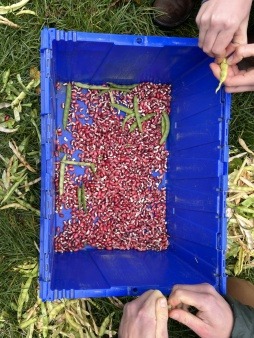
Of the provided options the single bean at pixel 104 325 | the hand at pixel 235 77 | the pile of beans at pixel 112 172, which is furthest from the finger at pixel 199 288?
the hand at pixel 235 77

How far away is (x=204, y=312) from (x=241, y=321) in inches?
10.9

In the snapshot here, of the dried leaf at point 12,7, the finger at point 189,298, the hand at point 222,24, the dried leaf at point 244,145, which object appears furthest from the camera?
the dried leaf at point 244,145

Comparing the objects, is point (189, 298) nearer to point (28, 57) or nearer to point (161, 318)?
point (161, 318)

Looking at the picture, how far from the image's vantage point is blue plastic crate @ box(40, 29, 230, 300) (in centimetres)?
264

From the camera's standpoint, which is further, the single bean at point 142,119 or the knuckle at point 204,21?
the single bean at point 142,119

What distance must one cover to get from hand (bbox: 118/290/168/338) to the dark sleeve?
44cm

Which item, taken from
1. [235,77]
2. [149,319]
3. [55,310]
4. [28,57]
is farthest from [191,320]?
[28,57]

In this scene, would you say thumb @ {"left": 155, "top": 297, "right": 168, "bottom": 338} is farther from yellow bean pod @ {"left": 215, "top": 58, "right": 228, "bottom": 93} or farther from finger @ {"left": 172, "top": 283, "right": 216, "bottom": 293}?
yellow bean pod @ {"left": 215, "top": 58, "right": 228, "bottom": 93}

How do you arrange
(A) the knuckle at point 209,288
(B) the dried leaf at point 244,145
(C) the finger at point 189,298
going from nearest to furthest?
(C) the finger at point 189,298
(A) the knuckle at point 209,288
(B) the dried leaf at point 244,145

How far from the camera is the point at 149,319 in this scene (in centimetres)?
240

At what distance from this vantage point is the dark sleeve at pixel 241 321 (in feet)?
8.55

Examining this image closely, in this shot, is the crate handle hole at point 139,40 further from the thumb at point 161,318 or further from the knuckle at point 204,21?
the thumb at point 161,318

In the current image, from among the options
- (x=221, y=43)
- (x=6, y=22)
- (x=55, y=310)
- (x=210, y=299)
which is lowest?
(x=55, y=310)

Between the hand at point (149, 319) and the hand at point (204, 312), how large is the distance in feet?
0.36
